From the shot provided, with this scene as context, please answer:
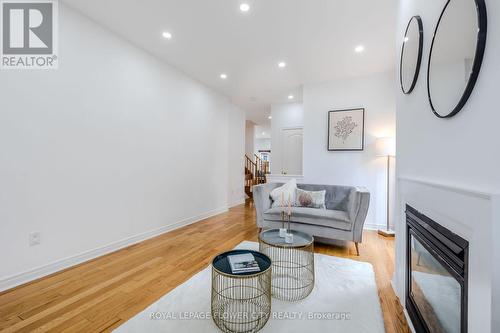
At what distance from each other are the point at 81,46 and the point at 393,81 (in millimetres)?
4631

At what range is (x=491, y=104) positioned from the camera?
0.78 meters

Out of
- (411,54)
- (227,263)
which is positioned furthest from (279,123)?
(227,263)

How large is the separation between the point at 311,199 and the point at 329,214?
46 centimetres

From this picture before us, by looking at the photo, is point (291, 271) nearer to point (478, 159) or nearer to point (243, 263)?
point (243, 263)

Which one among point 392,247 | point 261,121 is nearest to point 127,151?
point 392,247

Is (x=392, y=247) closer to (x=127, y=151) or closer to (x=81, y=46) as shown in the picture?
(x=127, y=151)

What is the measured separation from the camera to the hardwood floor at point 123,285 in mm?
1567

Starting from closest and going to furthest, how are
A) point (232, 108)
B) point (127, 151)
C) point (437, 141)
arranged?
point (437, 141) < point (127, 151) < point (232, 108)

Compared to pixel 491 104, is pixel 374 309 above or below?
below

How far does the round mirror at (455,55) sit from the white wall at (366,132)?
2909 millimetres

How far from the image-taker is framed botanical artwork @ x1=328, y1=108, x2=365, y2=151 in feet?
13.2

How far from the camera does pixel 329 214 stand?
9.71 ft

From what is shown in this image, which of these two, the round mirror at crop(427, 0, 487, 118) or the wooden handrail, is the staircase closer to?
the wooden handrail

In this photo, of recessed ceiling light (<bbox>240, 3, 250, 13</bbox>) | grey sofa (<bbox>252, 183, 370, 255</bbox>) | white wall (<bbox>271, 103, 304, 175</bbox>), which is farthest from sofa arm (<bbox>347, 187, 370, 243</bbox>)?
white wall (<bbox>271, 103, 304, 175</bbox>)
